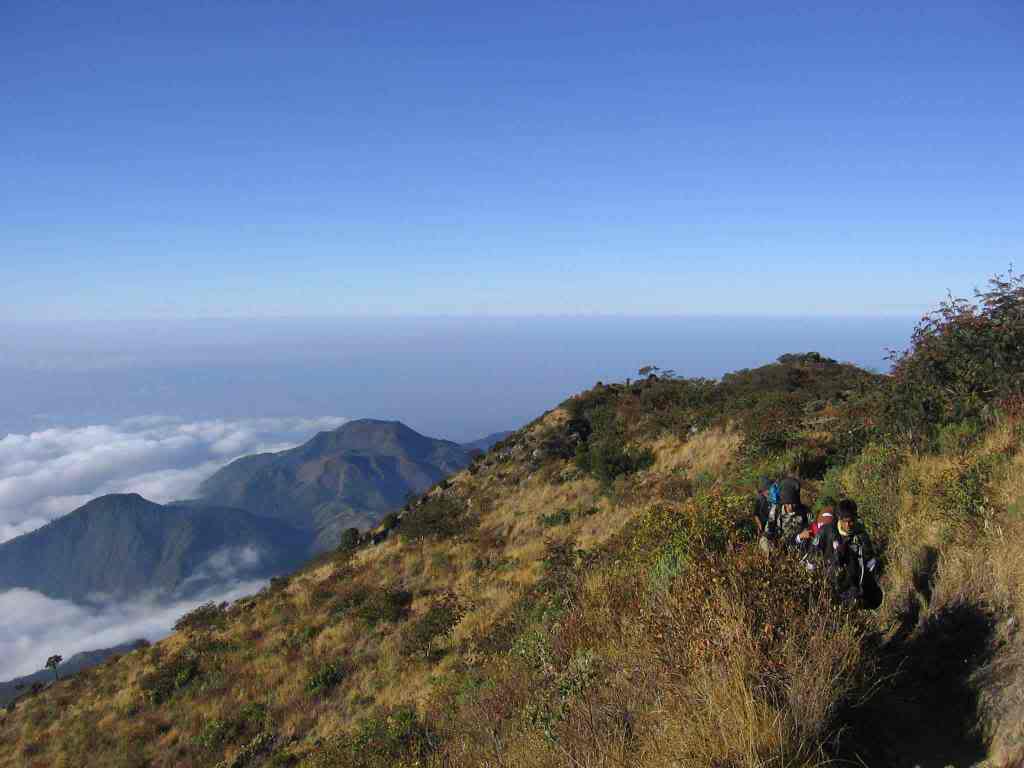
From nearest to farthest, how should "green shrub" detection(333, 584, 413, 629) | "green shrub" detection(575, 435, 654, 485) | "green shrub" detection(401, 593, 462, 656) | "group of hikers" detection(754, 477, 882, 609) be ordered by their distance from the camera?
"group of hikers" detection(754, 477, 882, 609) → "green shrub" detection(401, 593, 462, 656) → "green shrub" detection(333, 584, 413, 629) → "green shrub" detection(575, 435, 654, 485)

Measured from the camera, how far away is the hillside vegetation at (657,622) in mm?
3453

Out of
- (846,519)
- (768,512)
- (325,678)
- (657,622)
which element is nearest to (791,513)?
(768,512)

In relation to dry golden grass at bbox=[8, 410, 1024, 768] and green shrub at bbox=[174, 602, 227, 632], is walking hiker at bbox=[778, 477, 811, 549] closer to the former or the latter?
dry golden grass at bbox=[8, 410, 1024, 768]

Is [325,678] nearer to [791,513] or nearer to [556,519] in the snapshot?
[556,519]

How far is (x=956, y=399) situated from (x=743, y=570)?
7.01 metres

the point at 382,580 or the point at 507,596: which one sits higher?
the point at 507,596

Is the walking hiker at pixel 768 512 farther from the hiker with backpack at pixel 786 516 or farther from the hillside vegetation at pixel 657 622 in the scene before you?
the hillside vegetation at pixel 657 622

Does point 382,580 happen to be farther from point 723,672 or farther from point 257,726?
point 723,672

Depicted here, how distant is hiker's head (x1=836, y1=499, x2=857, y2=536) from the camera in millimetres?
4742

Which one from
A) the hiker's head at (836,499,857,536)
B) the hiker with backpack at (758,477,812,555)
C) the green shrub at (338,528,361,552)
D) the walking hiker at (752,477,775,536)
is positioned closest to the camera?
the hiker's head at (836,499,857,536)

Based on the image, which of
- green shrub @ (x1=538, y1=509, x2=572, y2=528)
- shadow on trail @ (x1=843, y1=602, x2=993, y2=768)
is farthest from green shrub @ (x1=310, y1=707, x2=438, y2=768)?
green shrub @ (x1=538, y1=509, x2=572, y2=528)

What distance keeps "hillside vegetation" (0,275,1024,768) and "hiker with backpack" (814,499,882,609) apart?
35 cm

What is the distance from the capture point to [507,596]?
1167 cm

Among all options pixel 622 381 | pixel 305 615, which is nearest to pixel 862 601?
pixel 305 615
